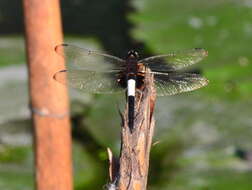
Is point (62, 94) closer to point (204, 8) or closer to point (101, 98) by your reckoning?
point (101, 98)

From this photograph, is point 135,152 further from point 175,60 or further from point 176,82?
point 175,60

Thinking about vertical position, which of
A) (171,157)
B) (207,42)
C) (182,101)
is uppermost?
(207,42)

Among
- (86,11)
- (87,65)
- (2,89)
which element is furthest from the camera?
(86,11)

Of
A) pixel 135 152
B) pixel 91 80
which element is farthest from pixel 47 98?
pixel 135 152

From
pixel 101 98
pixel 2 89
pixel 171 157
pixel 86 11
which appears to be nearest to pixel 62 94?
pixel 171 157

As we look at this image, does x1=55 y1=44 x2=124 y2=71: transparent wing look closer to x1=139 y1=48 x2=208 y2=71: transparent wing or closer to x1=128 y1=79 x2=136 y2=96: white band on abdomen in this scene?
x1=139 y1=48 x2=208 y2=71: transparent wing

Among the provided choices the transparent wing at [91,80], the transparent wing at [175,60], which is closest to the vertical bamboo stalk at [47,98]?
the transparent wing at [91,80]

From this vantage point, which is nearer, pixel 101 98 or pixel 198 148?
pixel 198 148
